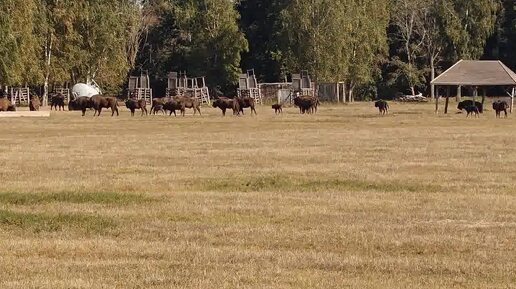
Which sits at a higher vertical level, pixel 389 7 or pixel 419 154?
pixel 389 7

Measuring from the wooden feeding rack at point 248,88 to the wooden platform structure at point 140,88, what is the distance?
7.93 metres

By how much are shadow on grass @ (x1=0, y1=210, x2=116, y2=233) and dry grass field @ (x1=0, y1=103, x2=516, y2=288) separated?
3cm

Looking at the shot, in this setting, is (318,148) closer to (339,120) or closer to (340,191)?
(340,191)

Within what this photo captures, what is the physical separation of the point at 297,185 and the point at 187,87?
70.9m

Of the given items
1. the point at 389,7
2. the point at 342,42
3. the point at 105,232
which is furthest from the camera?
the point at 389,7

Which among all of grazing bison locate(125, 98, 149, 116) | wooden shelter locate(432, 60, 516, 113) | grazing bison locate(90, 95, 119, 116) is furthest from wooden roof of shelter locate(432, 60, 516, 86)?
grazing bison locate(90, 95, 119, 116)

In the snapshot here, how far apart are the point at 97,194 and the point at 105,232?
426cm

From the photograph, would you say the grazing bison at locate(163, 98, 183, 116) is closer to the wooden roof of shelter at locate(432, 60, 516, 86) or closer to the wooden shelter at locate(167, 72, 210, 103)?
the wooden roof of shelter at locate(432, 60, 516, 86)

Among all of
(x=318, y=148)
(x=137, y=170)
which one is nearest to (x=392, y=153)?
(x=318, y=148)

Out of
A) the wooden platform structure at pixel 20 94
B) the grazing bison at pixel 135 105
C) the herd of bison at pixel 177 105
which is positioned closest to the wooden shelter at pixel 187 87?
the wooden platform structure at pixel 20 94

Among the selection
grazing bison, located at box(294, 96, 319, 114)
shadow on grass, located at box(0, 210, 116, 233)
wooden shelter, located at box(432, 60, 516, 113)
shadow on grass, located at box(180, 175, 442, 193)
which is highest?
wooden shelter, located at box(432, 60, 516, 113)

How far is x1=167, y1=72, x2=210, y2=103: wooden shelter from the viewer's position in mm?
88688

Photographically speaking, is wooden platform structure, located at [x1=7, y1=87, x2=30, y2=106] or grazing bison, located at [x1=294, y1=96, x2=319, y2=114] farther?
wooden platform structure, located at [x1=7, y1=87, x2=30, y2=106]

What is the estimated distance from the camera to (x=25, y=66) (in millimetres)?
72562
